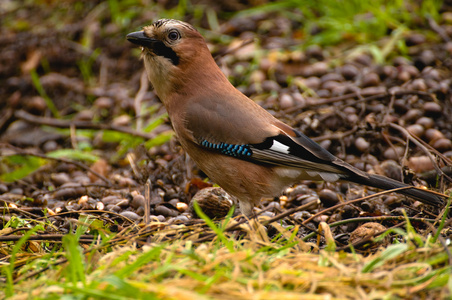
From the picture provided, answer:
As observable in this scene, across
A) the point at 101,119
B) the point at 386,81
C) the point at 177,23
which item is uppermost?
the point at 177,23

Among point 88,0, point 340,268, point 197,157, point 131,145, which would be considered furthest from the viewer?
point 88,0

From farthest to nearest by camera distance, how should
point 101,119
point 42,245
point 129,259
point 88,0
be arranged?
point 88,0 < point 101,119 < point 42,245 < point 129,259

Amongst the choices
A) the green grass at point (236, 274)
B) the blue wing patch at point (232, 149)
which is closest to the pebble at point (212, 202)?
the blue wing patch at point (232, 149)

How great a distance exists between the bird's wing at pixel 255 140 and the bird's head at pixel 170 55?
29 centimetres

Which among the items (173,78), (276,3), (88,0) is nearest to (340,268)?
(173,78)

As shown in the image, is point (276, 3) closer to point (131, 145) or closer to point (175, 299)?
point (131, 145)

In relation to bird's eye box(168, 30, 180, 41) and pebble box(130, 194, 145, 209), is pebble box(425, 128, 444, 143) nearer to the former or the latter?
bird's eye box(168, 30, 180, 41)

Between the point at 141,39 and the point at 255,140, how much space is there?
1.04 metres

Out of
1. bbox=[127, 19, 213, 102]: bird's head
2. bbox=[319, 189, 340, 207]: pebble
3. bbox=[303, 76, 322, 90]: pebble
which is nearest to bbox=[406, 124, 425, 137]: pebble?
bbox=[319, 189, 340, 207]: pebble

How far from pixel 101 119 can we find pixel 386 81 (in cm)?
310

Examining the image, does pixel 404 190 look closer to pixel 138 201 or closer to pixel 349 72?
pixel 138 201

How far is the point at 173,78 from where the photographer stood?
384 centimetres

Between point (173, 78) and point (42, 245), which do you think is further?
point (173, 78)

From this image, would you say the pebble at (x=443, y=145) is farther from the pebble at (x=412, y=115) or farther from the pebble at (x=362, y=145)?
the pebble at (x=362, y=145)
